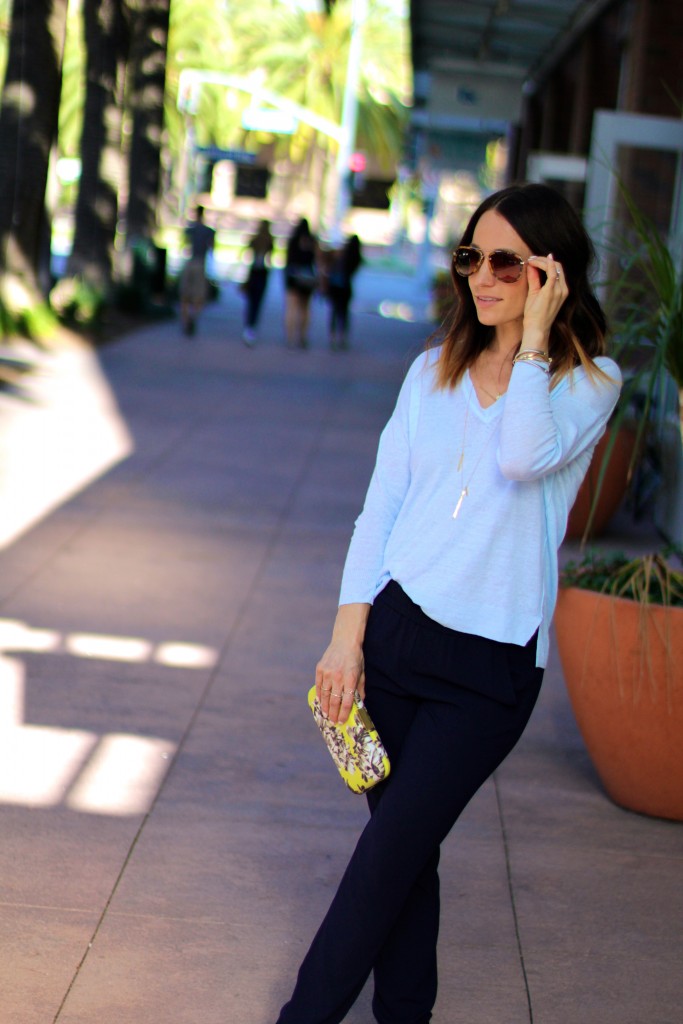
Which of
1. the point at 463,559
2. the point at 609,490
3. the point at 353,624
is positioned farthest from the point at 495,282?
the point at 609,490

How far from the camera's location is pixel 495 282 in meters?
2.67

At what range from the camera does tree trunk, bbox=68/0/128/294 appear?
1986 cm

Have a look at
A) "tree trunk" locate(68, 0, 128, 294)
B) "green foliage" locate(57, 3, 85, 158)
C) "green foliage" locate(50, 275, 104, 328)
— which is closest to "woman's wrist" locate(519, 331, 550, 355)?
"green foliage" locate(50, 275, 104, 328)

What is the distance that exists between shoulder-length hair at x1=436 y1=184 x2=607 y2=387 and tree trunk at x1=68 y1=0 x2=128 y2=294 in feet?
58.8

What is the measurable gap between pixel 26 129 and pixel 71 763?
42.8 feet

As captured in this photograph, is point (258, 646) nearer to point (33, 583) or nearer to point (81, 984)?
point (33, 583)

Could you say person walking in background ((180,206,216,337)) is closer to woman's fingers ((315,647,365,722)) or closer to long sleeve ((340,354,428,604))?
long sleeve ((340,354,428,604))

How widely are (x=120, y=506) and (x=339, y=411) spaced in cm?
541

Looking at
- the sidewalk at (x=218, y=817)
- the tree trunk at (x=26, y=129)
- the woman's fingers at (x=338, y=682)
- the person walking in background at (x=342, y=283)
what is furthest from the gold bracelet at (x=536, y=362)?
the person walking in background at (x=342, y=283)

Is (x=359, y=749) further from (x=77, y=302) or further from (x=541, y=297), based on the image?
(x=77, y=302)

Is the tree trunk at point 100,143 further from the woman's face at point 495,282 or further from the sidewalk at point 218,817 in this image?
the woman's face at point 495,282

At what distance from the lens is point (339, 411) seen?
13.9m

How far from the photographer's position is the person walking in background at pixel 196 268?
19656mm

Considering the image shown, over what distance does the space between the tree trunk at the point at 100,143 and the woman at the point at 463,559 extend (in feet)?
59.1
